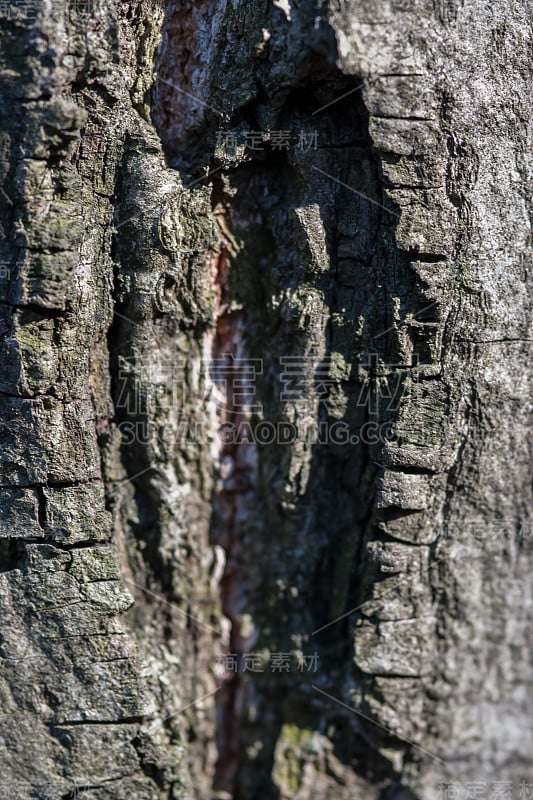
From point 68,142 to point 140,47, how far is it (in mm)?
357

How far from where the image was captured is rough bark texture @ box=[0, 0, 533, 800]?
153cm

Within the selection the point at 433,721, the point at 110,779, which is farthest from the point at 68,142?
the point at 433,721

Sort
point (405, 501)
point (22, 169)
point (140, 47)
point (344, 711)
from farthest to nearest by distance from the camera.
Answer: point (344, 711), point (405, 501), point (140, 47), point (22, 169)

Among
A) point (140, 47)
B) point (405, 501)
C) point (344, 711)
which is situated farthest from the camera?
point (344, 711)

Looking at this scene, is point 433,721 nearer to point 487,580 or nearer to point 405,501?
point 487,580

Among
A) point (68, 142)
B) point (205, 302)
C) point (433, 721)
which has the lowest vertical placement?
point (433, 721)

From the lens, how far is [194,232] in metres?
1.67

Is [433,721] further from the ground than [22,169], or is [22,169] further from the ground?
[22,169]

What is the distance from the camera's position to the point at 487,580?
195 cm

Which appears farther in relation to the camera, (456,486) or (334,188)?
(456,486)

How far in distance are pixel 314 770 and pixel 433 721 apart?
42cm

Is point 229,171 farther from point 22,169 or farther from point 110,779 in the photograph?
point 110,779

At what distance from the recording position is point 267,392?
188 cm

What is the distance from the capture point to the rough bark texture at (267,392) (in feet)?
5.01
